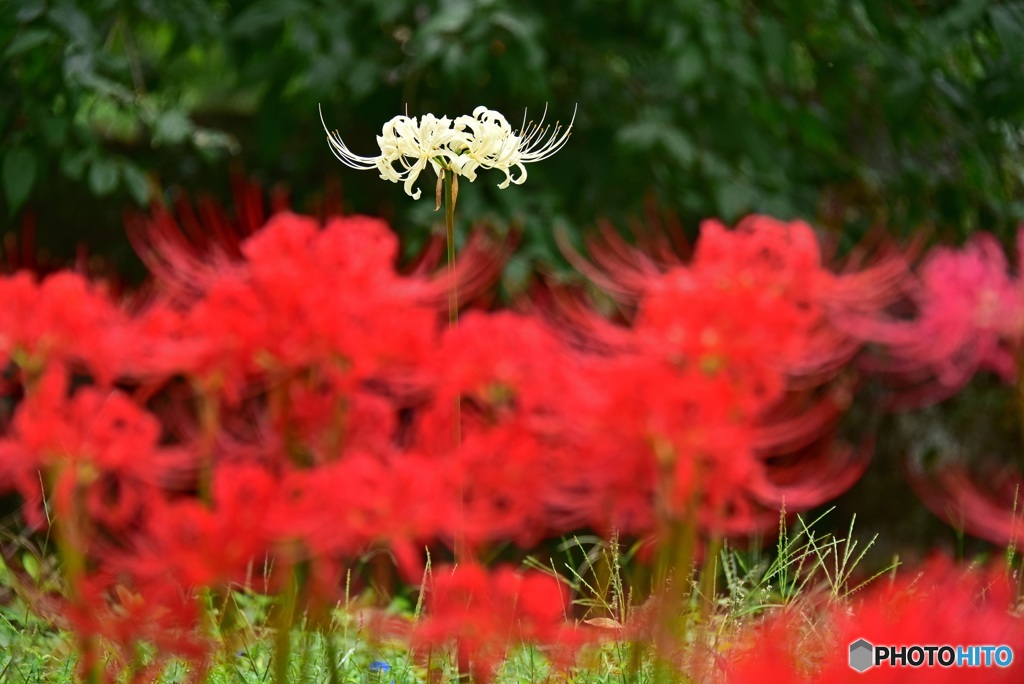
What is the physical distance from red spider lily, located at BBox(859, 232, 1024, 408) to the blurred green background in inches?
8.4

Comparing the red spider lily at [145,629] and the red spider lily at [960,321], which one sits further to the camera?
the red spider lily at [960,321]

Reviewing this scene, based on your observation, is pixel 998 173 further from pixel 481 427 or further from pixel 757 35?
pixel 481 427

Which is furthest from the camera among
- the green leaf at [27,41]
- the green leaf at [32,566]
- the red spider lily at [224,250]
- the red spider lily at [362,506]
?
the green leaf at [27,41]

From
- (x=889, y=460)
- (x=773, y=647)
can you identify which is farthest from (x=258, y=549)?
(x=889, y=460)

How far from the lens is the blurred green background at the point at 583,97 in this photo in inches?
98.1

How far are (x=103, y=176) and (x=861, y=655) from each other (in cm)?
197

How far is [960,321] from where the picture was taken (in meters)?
2.89

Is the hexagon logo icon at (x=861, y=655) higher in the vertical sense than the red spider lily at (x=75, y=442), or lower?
lower

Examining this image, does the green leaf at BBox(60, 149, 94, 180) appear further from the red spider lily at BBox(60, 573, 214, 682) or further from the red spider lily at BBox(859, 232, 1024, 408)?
the red spider lily at BBox(859, 232, 1024, 408)

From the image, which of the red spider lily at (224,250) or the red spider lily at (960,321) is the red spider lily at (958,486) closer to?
the red spider lily at (960,321)

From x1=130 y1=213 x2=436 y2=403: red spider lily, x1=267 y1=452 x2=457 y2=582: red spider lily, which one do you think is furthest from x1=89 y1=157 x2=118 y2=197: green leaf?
x1=267 y1=452 x2=457 y2=582: red spider lily

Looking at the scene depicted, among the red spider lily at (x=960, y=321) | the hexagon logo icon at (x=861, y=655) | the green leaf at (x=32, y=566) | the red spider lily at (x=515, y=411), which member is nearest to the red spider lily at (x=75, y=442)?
the green leaf at (x=32, y=566)

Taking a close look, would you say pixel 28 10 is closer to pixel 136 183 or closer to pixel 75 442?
pixel 136 183

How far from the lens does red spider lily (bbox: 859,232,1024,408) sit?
276 cm
